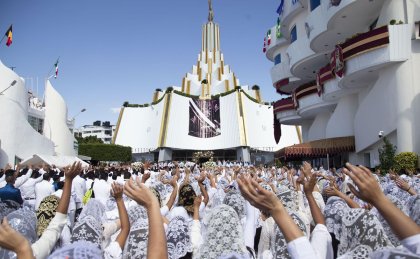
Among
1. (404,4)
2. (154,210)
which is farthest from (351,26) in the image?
(154,210)

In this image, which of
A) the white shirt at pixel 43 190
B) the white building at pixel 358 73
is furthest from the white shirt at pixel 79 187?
the white building at pixel 358 73

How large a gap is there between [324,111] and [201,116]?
67.5 ft

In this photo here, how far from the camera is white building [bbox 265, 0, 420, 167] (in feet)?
49.7

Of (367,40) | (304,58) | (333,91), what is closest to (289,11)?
(304,58)

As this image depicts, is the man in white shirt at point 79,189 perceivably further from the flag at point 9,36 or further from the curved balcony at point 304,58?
the curved balcony at point 304,58

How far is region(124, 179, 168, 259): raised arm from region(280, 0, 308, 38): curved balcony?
25.5 m

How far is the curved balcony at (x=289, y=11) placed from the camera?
25328mm

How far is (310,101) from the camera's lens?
24516 mm

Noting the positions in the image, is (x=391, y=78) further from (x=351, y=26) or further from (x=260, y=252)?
(x=260, y=252)

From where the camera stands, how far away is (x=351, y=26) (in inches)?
749

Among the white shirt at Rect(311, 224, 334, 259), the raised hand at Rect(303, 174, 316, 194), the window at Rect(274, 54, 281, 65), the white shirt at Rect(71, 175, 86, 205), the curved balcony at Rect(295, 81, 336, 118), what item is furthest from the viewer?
the window at Rect(274, 54, 281, 65)

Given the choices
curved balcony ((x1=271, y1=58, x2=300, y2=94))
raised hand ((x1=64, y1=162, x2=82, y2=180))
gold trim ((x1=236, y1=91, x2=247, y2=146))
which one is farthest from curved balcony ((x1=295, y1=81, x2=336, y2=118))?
raised hand ((x1=64, y1=162, x2=82, y2=180))

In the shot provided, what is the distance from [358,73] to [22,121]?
1869cm

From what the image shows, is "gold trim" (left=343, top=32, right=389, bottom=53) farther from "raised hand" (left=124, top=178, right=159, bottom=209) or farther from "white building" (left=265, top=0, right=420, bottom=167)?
"raised hand" (left=124, top=178, right=159, bottom=209)
